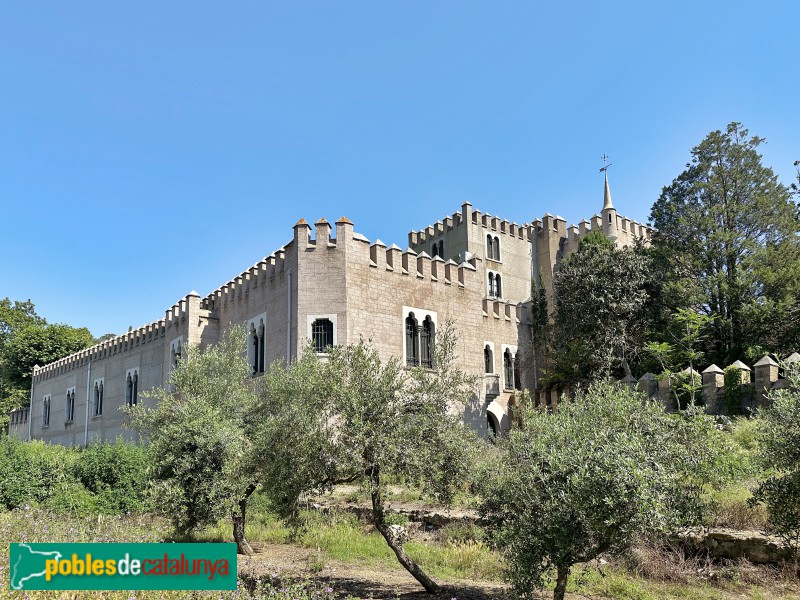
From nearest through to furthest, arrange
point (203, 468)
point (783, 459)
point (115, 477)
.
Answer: point (783, 459) < point (203, 468) < point (115, 477)

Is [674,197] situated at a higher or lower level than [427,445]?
higher

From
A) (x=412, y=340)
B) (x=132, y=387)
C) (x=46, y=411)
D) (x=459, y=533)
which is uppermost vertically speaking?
(x=412, y=340)

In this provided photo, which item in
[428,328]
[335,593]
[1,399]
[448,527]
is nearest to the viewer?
[335,593]

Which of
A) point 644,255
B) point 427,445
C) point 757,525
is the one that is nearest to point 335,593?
point 427,445

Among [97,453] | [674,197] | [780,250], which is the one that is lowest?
[97,453]

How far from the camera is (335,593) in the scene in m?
9.73

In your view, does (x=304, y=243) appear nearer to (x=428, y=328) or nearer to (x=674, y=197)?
(x=428, y=328)

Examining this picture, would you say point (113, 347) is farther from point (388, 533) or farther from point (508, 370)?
point (388, 533)

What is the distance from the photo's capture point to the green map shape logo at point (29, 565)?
5.37 meters

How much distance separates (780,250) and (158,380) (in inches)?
1156

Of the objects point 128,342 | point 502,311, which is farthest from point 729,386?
point 128,342

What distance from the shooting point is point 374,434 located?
947cm

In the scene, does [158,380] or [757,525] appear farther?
[158,380]

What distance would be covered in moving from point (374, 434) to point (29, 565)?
4.98m
